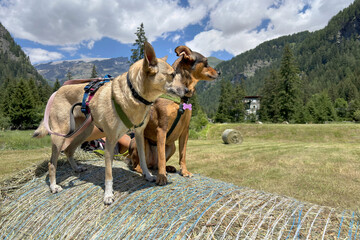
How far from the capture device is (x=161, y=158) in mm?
3496

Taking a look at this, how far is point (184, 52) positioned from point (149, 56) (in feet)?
3.59

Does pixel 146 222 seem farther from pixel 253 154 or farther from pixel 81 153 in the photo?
pixel 253 154

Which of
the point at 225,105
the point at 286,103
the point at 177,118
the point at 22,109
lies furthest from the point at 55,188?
the point at 225,105

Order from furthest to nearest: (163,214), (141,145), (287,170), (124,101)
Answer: (287,170) < (141,145) < (124,101) < (163,214)

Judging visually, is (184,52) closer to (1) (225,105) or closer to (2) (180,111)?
(2) (180,111)

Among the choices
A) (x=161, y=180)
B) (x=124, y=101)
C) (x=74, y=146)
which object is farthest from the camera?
(x=74, y=146)

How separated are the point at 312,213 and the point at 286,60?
5330 cm

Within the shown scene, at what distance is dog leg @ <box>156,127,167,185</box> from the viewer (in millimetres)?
3303

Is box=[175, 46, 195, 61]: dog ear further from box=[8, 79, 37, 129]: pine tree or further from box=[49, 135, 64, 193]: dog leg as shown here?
box=[8, 79, 37, 129]: pine tree

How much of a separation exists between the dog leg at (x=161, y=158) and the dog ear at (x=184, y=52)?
123 centimetres

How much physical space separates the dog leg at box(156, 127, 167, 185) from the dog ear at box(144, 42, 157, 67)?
129 cm

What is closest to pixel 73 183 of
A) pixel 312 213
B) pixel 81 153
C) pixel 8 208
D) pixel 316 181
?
pixel 8 208

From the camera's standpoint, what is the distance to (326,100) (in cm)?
6297

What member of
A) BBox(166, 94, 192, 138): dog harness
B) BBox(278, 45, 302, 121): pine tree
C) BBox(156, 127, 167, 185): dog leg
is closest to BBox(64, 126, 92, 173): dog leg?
BBox(156, 127, 167, 185): dog leg
